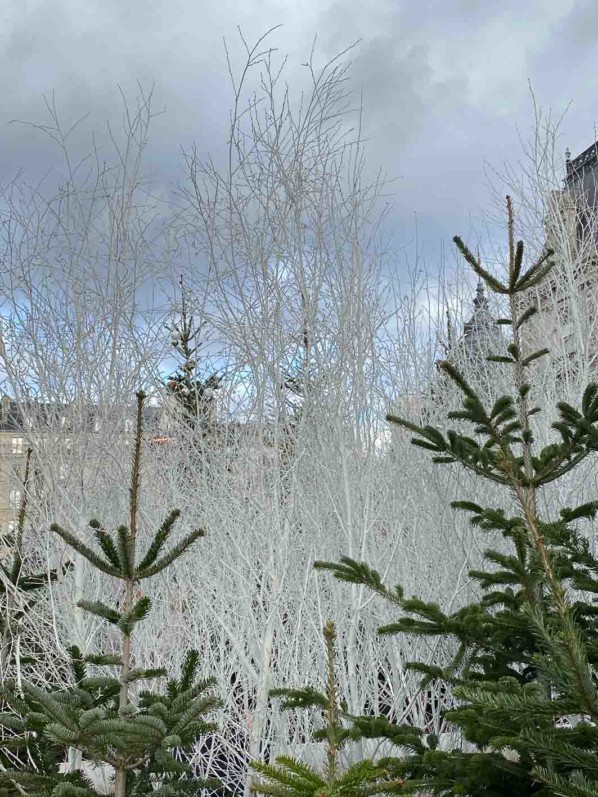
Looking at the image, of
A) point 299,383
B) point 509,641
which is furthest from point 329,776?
point 299,383

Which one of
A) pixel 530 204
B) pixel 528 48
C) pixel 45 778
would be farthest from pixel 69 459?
pixel 528 48

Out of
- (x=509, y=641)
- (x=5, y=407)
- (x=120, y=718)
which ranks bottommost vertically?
(x=120, y=718)

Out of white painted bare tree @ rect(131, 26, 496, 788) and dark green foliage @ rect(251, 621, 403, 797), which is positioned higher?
white painted bare tree @ rect(131, 26, 496, 788)

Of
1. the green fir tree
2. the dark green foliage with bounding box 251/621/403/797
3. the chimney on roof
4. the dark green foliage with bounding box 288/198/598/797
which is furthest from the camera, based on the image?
the chimney on roof

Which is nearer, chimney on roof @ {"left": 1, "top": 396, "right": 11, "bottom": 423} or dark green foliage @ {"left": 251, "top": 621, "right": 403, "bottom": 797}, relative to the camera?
dark green foliage @ {"left": 251, "top": 621, "right": 403, "bottom": 797}

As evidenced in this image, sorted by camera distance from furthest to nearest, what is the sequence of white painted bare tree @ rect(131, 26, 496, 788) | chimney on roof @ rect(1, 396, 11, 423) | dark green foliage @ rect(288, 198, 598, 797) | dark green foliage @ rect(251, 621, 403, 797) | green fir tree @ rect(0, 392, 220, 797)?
chimney on roof @ rect(1, 396, 11, 423) → white painted bare tree @ rect(131, 26, 496, 788) → green fir tree @ rect(0, 392, 220, 797) → dark green foliage @ rect(288, 198, 598, 797) → dark green foliage @ rect(251, 621, 403, 797)

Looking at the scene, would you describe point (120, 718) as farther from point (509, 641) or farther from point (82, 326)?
point (82, 326)

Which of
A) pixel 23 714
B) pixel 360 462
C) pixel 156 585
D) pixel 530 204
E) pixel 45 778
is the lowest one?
pixel 45 778

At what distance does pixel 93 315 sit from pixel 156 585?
6.01ft

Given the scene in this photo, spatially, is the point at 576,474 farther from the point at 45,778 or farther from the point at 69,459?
the point at 45,778

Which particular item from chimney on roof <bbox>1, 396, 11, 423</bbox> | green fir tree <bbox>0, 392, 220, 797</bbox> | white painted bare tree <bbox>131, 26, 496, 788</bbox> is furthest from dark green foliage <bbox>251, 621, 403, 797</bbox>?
chimney on roof <bbox>1, 396, 11, 423</bbox>

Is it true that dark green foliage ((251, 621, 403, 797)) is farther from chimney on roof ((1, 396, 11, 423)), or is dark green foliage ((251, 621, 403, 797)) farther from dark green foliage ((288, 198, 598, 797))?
chimney on roof ((1, 396, 11, 423))

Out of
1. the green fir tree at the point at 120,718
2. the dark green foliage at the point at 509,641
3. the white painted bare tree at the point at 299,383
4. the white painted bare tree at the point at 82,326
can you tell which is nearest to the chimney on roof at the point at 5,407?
the white painted bare tree at the point at 82,326

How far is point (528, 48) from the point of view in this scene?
26.7 ft
